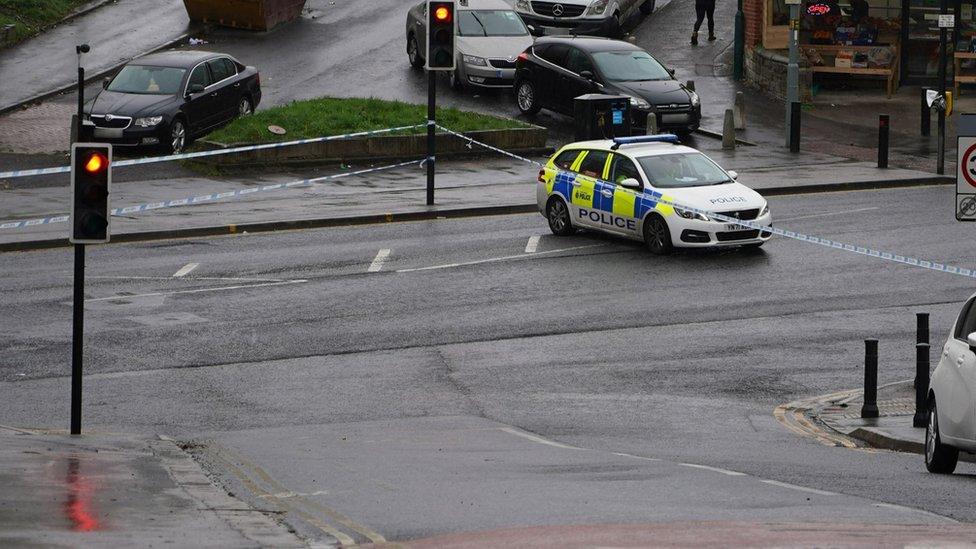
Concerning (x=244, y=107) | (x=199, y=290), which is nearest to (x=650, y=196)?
(x=199, y=290)

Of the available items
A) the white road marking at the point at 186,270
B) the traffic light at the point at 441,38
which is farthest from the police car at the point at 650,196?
the white road marking at the point at 186,270

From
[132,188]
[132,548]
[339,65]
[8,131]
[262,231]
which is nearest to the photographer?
[132,548]

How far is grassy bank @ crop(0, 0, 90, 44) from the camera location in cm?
4156

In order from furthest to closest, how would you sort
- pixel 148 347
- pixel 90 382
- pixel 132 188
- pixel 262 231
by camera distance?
pixel 132 188 → pixel 262 231 → pixel 148 347 → pixel 90 382

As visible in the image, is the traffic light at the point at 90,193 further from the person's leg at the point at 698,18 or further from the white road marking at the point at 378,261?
the person's leg at the point at 698,18

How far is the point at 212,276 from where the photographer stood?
2191cm

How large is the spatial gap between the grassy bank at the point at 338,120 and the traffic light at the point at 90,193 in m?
17.2

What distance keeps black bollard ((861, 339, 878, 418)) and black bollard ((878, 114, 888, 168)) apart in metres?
15.3

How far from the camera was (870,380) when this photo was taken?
15.4m

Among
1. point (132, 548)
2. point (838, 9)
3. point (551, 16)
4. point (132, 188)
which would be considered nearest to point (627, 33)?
point (551, 16)

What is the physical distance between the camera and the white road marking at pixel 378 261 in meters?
22.3

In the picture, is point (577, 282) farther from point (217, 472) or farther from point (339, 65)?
point (339, 65)

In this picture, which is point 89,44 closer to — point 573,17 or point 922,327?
point 573,17

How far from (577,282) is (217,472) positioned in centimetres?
949
